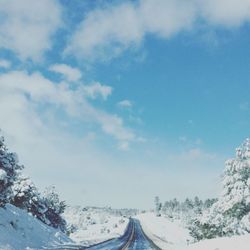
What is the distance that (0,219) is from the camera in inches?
1204

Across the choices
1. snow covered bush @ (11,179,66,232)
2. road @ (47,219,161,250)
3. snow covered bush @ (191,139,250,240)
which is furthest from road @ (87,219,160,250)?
snow covered bush @ (11,179,66,232)

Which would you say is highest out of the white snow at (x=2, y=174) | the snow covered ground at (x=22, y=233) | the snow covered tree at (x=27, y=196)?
the snow covered tree at (x=27, y=196)

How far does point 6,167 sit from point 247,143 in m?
19.9

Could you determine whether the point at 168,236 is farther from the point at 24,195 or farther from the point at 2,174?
the point at 2,174

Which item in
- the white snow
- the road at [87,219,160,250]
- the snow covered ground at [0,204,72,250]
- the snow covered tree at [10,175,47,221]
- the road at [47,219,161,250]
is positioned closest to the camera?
the snow covered ground at [0,204,72,250]

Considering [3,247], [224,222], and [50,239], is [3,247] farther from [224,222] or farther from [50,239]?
[224,222]

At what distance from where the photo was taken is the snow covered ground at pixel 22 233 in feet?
88.9

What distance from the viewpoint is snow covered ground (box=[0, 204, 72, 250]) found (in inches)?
1067

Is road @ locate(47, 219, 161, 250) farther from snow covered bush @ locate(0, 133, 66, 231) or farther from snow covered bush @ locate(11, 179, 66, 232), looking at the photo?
snow covered bush @ locate(11, 179, 66, 232)

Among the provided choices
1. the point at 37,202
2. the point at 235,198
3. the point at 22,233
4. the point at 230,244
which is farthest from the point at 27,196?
the point at 230,244

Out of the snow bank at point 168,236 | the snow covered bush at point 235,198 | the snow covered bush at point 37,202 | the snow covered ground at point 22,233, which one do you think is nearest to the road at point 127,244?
the snow bank at point 168,236

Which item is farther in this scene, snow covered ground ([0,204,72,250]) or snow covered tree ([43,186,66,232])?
snow covered tree ([43,186,66,232])

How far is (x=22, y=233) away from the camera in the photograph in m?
31.8

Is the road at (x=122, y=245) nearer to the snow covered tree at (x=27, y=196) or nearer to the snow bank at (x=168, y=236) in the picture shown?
the snow bank at (x=168, y=236)
